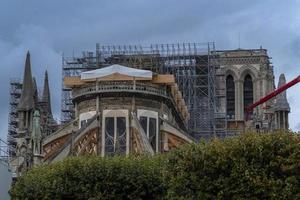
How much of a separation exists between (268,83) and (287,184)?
196 feet

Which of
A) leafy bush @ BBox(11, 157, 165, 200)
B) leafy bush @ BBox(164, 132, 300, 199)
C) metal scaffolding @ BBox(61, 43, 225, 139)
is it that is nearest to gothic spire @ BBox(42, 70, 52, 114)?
metal scaffolding @ BBox(61, 43, 225, 139)

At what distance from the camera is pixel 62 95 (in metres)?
88.6

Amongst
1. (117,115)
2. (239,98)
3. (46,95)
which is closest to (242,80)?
(239,98)

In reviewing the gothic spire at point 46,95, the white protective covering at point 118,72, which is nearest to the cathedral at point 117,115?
the white protective covering at point 118,72

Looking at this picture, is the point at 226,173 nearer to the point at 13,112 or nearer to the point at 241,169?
the point at 241,169

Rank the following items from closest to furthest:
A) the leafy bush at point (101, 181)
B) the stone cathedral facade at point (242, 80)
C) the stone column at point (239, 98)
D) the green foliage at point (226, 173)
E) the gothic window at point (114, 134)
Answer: the green foliage at point (226, 173) < the leafy bush at point (101, 181) < the gothic window at point (114, 134) < the stone cathedral facade at point (242, 80) < the stone column at point (239, 98)

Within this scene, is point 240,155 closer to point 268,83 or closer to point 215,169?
point 215,169

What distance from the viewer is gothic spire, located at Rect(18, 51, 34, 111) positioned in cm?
6075

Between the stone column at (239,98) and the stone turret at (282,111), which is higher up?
the stone column at (239,98)

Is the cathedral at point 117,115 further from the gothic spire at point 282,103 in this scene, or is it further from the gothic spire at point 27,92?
the gothic spire at point 282,103

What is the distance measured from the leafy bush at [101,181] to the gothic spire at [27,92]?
50.0 feet

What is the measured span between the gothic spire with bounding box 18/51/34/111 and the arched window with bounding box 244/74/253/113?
3918 cm

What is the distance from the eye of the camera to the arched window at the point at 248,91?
97875 millimetres

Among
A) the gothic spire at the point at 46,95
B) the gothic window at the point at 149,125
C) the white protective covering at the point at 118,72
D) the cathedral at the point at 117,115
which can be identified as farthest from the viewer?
the gothic spire at the point at 46,95
